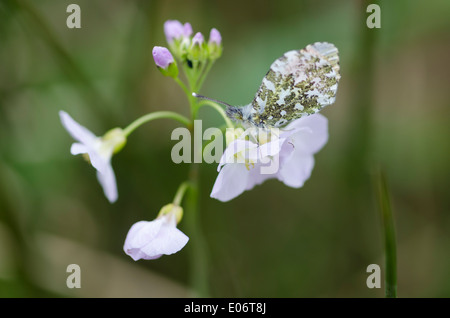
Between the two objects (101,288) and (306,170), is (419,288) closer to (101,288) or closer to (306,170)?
(306,170)

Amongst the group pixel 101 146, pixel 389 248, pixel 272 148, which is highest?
pixel 101 146

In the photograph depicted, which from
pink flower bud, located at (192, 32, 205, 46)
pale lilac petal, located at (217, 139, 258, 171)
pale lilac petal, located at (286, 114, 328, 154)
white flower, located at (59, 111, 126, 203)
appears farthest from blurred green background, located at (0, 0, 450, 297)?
pale lilac petal, located at (217, 139, 258, 171)

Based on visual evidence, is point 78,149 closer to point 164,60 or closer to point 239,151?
point 164,60

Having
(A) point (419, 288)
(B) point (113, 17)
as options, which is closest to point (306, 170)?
(A) point (419, 288)

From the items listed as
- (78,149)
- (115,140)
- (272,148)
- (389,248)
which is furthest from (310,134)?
(78,149)

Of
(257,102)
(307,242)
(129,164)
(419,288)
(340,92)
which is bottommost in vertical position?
(419,288)

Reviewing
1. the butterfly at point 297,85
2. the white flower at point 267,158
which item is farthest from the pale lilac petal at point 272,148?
the butterfly at point 297,85

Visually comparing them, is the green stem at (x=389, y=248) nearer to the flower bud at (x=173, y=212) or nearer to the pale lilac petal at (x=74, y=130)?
the flower bud at (x=173, y=212)
